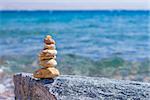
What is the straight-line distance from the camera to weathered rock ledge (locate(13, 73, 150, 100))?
3.87 meters

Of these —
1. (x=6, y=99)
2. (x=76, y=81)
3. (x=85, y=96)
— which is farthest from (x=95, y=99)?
(x=6, y=99)

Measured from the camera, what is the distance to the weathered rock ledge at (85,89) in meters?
3.87

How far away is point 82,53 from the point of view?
12.5 m

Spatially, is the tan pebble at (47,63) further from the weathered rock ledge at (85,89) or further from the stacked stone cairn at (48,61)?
the weathered rock ledge at (85,89)

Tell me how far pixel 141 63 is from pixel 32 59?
2.70 m

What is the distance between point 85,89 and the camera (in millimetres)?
3951

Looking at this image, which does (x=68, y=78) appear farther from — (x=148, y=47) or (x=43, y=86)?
(x=148, y=47)

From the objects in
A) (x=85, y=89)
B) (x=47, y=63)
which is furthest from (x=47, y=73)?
(x=85, y=89)

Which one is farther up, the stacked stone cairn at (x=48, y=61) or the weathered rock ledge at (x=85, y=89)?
the stacked stone cairn at (x=48, y=61)

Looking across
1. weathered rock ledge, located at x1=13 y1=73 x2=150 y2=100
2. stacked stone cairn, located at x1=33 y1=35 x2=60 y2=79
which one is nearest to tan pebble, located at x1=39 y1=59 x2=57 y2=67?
stacked stone cairn, located at x1=33 y1=35 x2=60 y2=79

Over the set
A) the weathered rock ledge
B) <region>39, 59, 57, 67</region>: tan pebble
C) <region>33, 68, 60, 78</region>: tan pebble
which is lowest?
the weathered rock ledge

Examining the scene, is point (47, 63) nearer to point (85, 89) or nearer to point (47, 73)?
point (47, 73)

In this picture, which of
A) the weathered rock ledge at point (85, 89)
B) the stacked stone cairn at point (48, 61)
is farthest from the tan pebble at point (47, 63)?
the weathered rock ledge at point (85, 89)

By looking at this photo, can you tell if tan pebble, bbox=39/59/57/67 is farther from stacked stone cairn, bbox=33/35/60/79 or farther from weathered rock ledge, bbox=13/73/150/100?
weathered rock ledge, bbox=13/73/150/100
